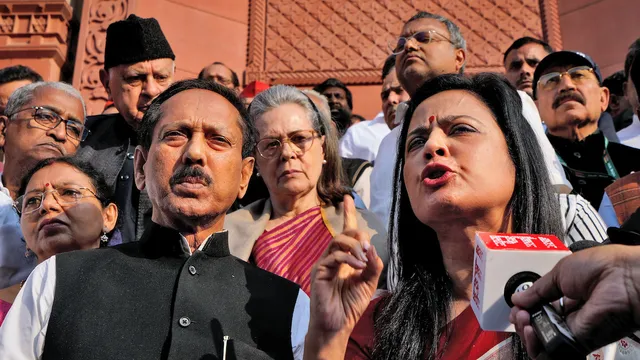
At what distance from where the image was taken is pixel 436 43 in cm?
380

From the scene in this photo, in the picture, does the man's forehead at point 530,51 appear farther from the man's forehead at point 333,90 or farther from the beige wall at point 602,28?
the beige wall at point 602,28

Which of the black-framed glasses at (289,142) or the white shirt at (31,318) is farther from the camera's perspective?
the black-framed glasses at (289,142)

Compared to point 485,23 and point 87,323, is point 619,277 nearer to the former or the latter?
point 87,323

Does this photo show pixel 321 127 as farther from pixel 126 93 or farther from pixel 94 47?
pixel 94 47

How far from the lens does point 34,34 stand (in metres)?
6.61

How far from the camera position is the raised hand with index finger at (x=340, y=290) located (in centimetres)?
170

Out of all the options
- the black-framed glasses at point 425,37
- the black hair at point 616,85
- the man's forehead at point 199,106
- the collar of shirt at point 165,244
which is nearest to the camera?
the collar of shirt at point 165,244

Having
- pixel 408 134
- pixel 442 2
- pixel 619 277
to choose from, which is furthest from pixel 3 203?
pixel 442 2

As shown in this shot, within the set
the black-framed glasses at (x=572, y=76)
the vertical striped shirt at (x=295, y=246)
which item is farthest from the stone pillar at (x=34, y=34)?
the black-framed glasses at (x=572, y=76)

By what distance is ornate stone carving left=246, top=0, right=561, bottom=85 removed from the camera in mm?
7121

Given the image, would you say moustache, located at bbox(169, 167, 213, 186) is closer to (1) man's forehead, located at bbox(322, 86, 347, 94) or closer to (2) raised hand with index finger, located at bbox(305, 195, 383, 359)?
(2) raised hand with index finger, located at bbox(305, 195, 383, 359)

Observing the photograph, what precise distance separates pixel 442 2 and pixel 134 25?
4535mm

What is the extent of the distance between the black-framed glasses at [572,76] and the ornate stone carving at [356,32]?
134 inches

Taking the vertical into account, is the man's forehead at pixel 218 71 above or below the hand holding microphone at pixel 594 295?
above
